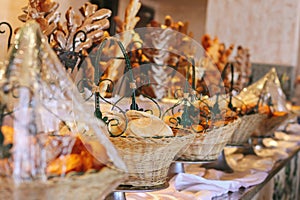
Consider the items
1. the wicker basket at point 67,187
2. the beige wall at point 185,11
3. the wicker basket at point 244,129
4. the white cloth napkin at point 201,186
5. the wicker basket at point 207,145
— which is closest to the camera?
the wicker basket at point 67,187

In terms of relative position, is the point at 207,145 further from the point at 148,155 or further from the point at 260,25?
the point at 260,25

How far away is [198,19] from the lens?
5.97 meters

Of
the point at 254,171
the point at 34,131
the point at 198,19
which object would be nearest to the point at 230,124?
the point at 254,171

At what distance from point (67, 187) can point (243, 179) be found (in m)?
0.95

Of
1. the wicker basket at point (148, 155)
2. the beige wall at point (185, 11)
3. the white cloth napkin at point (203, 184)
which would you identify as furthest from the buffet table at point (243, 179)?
the beige wall at point (185, 11)

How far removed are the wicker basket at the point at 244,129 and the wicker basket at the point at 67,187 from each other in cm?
105

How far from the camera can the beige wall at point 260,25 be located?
4.00 m

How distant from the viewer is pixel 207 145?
1382 mm

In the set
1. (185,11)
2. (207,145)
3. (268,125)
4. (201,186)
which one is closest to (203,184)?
(201,186)

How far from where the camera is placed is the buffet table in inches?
53.4

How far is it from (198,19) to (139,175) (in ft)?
16.6

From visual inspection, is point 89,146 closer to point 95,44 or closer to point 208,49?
point 95,44

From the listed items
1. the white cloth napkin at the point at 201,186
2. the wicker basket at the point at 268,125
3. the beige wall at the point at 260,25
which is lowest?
the white cloth napkin at the point at 201,186

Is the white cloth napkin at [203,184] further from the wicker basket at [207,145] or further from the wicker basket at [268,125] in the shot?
the wicker basket at [268,125]
